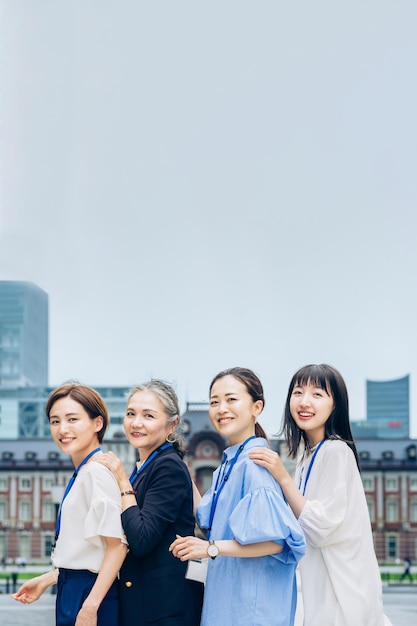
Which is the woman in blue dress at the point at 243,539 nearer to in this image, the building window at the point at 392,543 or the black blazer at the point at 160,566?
the black blazer at the point at 160,566

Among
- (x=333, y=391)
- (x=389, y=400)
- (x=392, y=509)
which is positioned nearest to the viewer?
(x=333, y=391)

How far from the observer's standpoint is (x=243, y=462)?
3.58 metres

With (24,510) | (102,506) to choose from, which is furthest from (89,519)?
(24,510)

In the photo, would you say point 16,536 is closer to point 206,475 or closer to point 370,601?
point 206,475

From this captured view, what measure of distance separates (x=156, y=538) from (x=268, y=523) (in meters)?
0.45

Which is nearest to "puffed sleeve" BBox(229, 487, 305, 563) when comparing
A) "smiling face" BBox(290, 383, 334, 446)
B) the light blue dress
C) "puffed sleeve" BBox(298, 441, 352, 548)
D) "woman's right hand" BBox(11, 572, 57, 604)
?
the light blue dress

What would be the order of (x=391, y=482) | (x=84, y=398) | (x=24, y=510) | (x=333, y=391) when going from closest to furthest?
(x=84, y=398) < (x=333, y=391) < (x=391, y=482) < (x=24, y=510)

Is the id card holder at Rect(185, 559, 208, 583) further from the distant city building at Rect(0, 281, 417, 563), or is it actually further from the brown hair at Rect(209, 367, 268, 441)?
the distant city building at Rect(0, 281, 417, 563)

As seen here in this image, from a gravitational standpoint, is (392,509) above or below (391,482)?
below

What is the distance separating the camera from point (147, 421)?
3.85 m

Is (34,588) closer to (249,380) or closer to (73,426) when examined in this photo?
(73,426)

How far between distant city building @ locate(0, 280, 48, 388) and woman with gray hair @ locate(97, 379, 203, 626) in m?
107

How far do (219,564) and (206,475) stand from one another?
53.5 metres

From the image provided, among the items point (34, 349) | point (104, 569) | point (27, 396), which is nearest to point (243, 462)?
point (104, 569)
